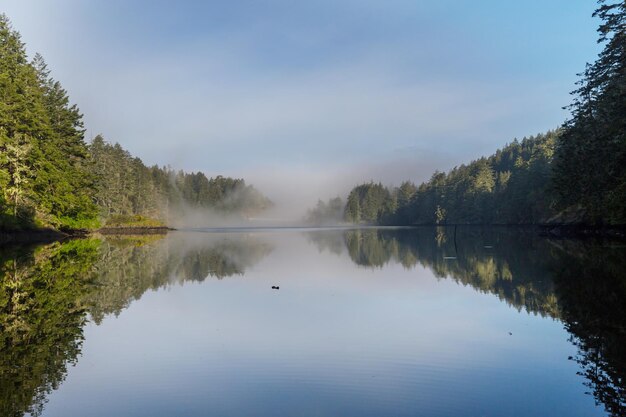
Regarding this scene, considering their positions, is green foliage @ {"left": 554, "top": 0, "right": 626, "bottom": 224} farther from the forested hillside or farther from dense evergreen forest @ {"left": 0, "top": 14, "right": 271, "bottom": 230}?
dense evergreen forest @ {"left": 0, "top": 14, "right": 271, "bottom": 230}

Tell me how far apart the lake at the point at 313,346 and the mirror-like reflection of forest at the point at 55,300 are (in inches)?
2.3

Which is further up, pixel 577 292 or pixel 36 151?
pixel 36 151

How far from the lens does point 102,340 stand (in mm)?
11508

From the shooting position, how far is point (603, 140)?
39.0 meters

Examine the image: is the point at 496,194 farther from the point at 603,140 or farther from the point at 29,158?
the point at 29,158

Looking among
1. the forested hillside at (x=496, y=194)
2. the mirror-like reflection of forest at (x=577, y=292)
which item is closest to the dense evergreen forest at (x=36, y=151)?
the mirror-like reflection of forest at (x=577, y=292)

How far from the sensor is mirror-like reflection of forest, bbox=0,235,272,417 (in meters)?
8.37

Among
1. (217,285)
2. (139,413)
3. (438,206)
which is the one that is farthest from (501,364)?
(438,206)

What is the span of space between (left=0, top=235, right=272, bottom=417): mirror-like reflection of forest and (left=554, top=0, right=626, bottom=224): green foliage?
2840 cm

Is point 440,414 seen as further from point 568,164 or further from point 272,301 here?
point 568,164

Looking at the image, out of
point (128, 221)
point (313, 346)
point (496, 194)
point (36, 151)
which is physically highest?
point (36, 151)

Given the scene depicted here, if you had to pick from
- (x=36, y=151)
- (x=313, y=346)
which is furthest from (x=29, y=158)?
(x=313, y=346)

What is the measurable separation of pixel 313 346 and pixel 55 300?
10.1 meters

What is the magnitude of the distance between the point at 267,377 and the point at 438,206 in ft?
581
